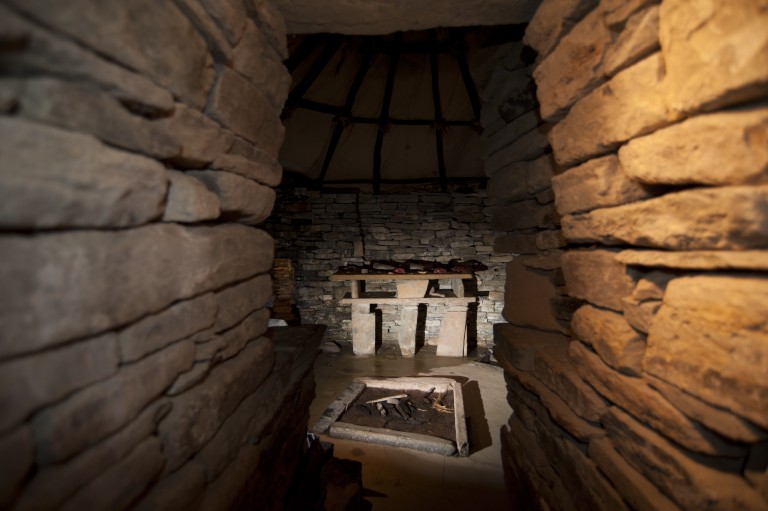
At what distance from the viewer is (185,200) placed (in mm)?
1084

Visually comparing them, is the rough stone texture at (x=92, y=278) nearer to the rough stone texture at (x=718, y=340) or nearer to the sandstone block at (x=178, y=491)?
the sandstone block at (x=178, y=491)

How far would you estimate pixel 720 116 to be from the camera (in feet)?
2.71

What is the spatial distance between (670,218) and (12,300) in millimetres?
1593

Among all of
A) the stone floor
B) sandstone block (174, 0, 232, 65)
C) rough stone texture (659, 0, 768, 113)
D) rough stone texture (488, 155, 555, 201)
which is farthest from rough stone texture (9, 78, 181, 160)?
the stone floor

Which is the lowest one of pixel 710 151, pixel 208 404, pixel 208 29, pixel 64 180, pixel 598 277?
pixel 208 404

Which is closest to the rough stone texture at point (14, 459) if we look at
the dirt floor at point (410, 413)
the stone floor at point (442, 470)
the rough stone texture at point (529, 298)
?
the rough stone texture at point (529, 298)

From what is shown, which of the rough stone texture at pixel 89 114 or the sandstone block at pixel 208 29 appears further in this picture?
the sandstone block at pixel 208 29

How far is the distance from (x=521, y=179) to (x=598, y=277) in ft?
3.61

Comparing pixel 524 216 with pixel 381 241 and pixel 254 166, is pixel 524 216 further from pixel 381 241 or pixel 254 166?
pixel 381 241

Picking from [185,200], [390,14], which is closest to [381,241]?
[390,14]

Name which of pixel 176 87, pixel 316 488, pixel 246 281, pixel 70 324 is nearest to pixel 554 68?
pixel 176 87

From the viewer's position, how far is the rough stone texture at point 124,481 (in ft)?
2.54

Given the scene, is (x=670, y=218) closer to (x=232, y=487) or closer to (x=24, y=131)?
(x=24, y=131)

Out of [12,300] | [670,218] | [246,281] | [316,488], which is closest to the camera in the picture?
[12,300]
